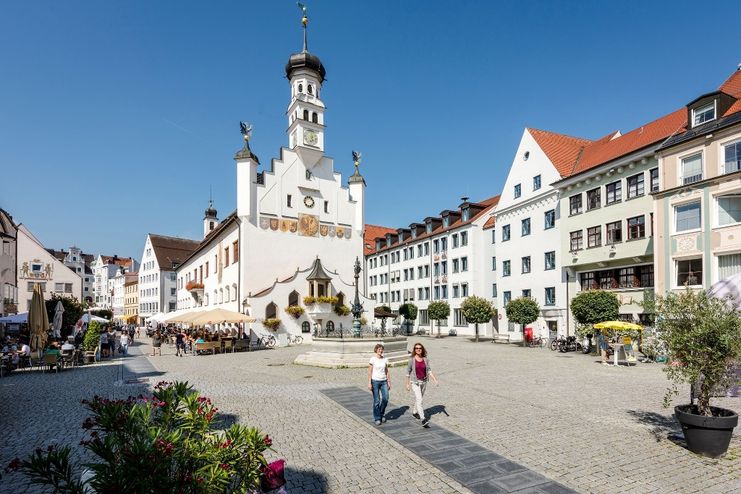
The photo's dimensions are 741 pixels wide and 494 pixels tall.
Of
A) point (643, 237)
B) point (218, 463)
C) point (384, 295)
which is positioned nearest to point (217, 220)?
point (384, 295)

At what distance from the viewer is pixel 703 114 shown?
79.2 feet

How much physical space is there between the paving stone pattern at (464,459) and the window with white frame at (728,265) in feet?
66.0

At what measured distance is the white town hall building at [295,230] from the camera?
35.8 meters

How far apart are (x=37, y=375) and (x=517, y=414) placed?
18619 millimetres

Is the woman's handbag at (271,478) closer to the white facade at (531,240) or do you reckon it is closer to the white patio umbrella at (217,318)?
the white patio umbrella at (217,318)

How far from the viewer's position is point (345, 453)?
7668 mm

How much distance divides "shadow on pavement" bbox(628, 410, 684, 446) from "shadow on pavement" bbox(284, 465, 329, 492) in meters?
6.35

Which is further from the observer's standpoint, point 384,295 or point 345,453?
point 384,295

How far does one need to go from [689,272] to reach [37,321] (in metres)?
31.1

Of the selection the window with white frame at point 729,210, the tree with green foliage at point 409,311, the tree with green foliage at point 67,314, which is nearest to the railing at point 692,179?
the window with white frame at point 729,210

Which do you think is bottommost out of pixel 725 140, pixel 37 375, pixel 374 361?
pixel 37 375

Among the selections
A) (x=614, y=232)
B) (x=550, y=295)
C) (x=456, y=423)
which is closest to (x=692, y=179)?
(x=614, y=232)

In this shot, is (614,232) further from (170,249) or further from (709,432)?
(170,249)

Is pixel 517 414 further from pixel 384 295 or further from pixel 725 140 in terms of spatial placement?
pixel 384 295
